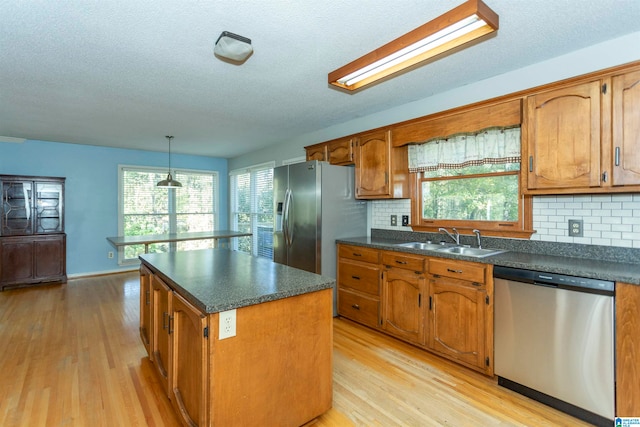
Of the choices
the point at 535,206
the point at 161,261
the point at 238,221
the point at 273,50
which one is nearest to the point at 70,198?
the point at 238,221

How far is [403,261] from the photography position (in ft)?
9.43

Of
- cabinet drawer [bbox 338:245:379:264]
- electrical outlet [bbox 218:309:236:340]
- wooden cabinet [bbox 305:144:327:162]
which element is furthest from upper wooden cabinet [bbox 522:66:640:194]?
wooden cabinet [bbox 305:144:327:162]

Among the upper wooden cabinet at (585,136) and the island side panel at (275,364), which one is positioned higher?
the upper wooden cabinet at (585,136)

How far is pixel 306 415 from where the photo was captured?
5.88 feet

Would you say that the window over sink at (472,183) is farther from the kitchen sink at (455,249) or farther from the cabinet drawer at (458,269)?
the cabinet drawer at (458,269)

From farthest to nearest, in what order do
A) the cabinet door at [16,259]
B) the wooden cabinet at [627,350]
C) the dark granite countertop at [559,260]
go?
1. the cabinet door at [16,259]
2. the dark granite countertop at [559,260]
3. the wooden cabinet at [627,350]

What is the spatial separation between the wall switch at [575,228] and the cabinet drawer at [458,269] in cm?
73

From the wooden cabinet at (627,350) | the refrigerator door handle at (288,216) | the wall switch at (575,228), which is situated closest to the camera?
the wooden cabinet at (627,350)

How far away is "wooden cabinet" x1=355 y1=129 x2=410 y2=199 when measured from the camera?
131 inches

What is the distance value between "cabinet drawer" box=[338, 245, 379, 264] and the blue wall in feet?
15.7

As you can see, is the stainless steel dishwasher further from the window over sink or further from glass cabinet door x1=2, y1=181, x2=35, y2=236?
glass cabinet door x1=2, y1=181, x2=35, y2=236

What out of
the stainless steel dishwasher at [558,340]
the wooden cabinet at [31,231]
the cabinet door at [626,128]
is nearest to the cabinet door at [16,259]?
the wooden cabinet at [31,231]

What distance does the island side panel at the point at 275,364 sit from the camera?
58.4 inches

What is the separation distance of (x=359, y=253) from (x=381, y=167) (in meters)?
0.97
